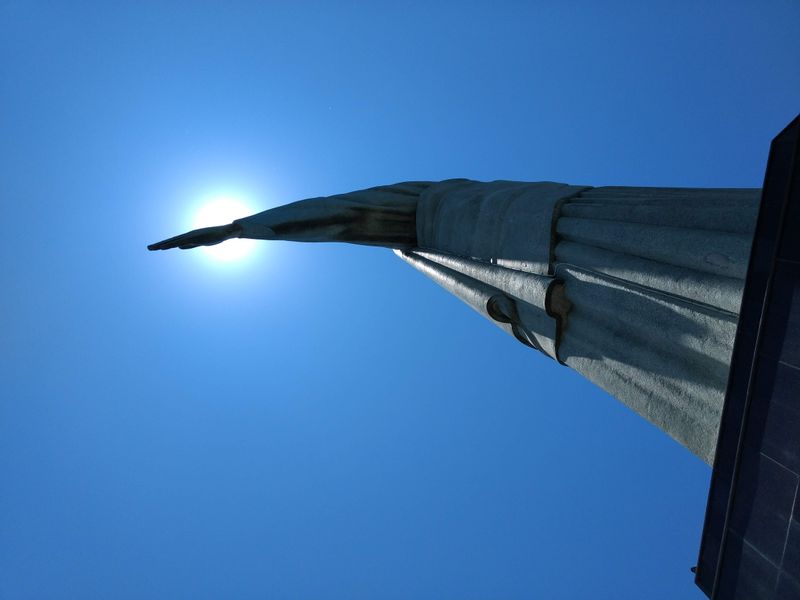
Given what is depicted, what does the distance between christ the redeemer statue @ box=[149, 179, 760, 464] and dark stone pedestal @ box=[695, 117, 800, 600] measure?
0.66 metres

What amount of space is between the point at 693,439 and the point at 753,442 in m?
1.11

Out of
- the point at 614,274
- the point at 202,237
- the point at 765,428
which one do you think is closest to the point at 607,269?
the point at 614,274

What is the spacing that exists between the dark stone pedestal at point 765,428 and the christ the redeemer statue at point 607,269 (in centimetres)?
66

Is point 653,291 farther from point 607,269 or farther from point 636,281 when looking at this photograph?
point 607,269

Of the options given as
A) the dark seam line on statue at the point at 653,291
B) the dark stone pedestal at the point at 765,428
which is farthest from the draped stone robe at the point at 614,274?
the dark stone pedestal at the point at 765,428

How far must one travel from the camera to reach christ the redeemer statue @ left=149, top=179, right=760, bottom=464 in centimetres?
435

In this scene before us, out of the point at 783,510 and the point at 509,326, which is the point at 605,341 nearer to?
the point at 509,326

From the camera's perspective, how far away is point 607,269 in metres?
5.47

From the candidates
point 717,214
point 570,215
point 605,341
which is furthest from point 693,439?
point 570,215

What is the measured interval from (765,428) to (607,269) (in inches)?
93.7

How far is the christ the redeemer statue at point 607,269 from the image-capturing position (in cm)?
435

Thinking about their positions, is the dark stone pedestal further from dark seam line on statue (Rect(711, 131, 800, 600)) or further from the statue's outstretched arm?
the statue's outstretched arm

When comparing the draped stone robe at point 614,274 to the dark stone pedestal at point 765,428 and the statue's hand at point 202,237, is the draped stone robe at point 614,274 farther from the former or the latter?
the dark stone pedestal at point 765,428

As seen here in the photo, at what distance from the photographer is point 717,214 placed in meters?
4.70
